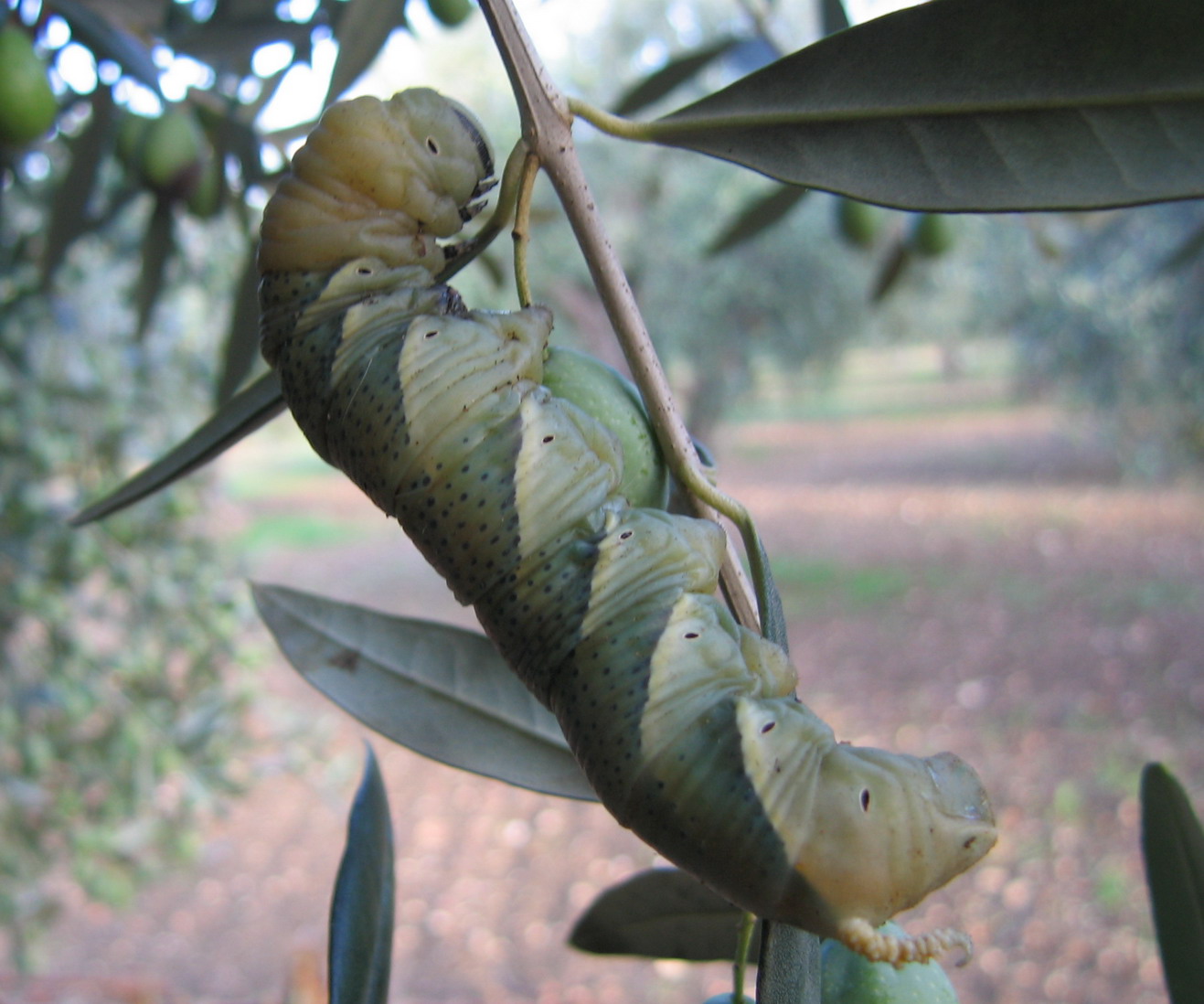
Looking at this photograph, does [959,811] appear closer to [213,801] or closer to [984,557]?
[213,801]

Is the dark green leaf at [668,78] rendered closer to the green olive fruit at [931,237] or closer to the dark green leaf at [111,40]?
the green olive fruit at [931,237]

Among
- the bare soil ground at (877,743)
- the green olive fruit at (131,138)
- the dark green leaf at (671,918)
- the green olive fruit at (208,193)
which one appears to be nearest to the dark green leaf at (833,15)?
the green olive fruit at (208,193)

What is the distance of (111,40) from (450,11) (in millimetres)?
614

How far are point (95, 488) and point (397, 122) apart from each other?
2657 mm

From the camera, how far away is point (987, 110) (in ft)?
2.22

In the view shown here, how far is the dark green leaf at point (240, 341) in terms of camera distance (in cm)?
137

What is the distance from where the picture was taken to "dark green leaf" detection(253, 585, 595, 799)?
944 mm

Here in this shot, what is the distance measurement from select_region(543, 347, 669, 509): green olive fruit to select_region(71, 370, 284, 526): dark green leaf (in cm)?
27

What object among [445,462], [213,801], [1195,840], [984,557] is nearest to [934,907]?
[213,801]

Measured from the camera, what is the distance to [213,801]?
3.17 meters

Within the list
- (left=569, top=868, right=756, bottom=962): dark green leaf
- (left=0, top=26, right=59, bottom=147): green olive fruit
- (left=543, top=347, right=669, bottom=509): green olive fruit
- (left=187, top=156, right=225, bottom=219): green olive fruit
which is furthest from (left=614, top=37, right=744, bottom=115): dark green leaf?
(left=569, top=868, right=756, bottom=962): dark green leaf

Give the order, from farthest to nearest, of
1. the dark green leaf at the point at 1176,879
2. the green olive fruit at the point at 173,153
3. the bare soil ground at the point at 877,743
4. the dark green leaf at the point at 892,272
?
the bare soil ground at the point at 877,743 < the dark green leaf at the point at 892,272 < the green olive fruit at the point at 173,153 < the dark green leaf at the point at 1176,879

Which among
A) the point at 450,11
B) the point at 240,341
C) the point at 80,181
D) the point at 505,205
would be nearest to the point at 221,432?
the point at 505,205

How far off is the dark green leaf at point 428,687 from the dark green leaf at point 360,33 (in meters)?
0.52
